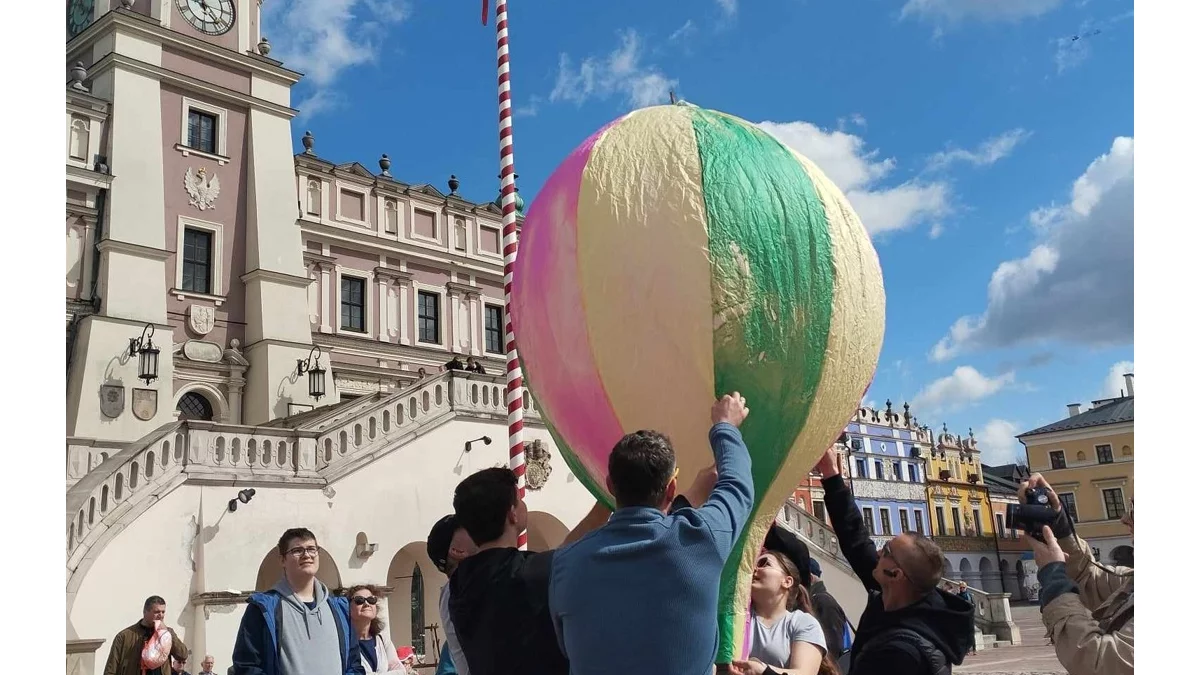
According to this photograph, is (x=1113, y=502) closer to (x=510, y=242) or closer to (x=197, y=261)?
(x=197, y=261)

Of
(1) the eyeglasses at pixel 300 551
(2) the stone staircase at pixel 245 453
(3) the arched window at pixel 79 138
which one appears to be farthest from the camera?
(3) the arched window at pixel 79 138

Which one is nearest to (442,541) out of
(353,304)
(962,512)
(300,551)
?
(300,551)

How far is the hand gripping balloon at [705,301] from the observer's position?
3395mm

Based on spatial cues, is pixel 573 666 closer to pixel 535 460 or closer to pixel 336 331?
pixel 535 460

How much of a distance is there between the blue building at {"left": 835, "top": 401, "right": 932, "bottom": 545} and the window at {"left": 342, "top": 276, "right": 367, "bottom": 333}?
3257cm

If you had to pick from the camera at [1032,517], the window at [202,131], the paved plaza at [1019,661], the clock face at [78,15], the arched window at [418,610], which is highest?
the clock face at [78,15]

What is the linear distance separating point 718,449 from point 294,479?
1218cm

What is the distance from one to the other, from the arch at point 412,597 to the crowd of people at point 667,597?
1351cm

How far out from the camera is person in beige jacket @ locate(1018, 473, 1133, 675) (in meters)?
2.91

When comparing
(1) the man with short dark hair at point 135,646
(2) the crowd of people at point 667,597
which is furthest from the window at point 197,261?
(2) the crowd of people at point 667,597

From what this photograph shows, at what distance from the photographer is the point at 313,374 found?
71.1 feet

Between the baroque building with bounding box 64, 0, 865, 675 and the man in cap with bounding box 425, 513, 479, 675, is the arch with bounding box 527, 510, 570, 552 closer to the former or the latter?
the baroque building with bounding box 64, 0, 865, 675

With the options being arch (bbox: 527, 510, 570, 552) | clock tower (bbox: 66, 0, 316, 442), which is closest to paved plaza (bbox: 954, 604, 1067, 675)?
arch (bbox: 527, 510, 570, 552)

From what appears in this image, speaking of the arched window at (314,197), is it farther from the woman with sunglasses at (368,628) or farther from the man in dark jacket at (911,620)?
the man in dark jacket at (911,620)
